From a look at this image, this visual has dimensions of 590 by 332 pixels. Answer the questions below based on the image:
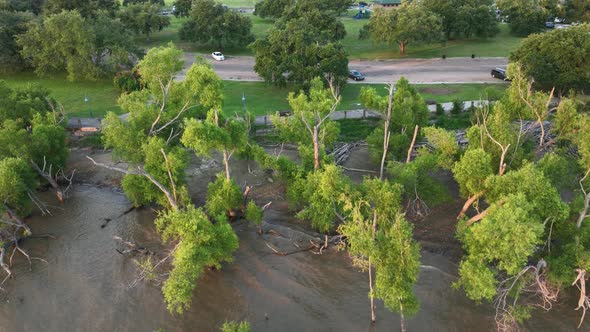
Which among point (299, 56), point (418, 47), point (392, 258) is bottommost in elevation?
point (392, 258)

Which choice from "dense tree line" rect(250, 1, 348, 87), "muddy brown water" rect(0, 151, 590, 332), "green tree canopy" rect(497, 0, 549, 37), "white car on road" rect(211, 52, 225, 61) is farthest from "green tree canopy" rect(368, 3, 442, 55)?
"muddy brown water" rect(0, 151, 590, 332)

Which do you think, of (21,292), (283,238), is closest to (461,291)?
(283,238)

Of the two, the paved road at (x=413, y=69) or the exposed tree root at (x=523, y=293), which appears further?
the paved road at (x=413, y=69)

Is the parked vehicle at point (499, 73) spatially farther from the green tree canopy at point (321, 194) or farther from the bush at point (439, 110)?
the green tree canopy at point (321, 194)

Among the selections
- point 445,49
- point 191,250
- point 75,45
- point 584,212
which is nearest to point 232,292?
point 191,250

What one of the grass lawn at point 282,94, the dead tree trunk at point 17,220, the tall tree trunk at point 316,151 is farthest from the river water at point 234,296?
the grass lawn at point 282,94

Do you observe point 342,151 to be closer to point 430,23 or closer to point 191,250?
point 191,250

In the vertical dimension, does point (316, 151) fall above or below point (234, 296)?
above

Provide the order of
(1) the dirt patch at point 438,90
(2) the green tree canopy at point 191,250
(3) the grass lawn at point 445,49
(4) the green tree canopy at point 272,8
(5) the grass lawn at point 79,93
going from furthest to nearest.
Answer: (4) the green tree canopy at point 272,8 → (3) the grass lawn at point 445,49 → (1) the dirt patch at point 438,90 → (5) the grass lawn at point 79,93 → (2) the green tree canopy at point 191,250
